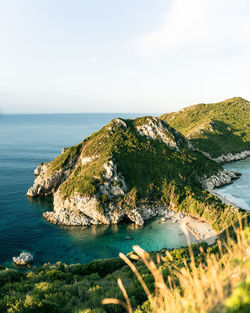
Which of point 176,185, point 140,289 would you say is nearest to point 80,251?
point 140,289

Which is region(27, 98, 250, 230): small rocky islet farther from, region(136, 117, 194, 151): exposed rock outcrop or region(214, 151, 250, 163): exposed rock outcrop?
region(214, 151, 250, 163): exposed rock outcrop

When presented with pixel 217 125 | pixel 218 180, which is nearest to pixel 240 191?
pixel 218 180

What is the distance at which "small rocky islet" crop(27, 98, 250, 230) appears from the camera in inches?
1916

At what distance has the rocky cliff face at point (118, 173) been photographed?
4922 cm

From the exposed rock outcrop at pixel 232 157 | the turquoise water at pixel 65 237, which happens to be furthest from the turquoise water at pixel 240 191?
the turquoise water at pixel 65 237

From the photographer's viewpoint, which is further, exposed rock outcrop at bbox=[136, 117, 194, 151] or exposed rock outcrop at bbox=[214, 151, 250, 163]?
exposed rock outcrop at bbox=[214, 151, 250, 163]

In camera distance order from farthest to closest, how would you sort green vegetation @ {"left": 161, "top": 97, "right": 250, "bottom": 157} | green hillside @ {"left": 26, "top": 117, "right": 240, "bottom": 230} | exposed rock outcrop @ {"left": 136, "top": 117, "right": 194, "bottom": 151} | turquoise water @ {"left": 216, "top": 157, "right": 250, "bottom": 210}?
1. green vegetation @ {"left": 161, "top": 97, "right": 250, "bottom": 157}
2. exposed rock outcrop @ {"left": 136, "top": 117, "right": 194, "bottom": 151}
3. turquoise water @ {"left": 216, "top": 157, "right": 250, "bottom": 210}
4. green hillside @ {"left": 26, "top": 117, "right": 240, "bottom": 230}

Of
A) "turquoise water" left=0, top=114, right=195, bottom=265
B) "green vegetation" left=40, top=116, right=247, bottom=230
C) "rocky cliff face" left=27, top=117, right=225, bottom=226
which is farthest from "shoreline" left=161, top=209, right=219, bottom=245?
"rocky cliff face" left=27, top=117, right=225, bottom=226

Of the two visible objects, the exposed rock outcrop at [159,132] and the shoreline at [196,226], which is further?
the exposed rock outcrop at [159,132]

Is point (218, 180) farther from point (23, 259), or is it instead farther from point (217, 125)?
point (217, 125)

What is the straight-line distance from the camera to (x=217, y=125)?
13750 centimetres

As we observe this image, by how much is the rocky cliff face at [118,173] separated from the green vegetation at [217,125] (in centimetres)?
4233

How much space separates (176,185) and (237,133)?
10004 cm

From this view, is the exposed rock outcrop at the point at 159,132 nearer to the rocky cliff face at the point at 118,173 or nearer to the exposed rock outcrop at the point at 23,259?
the rocky cliff face at the point at 118,173
